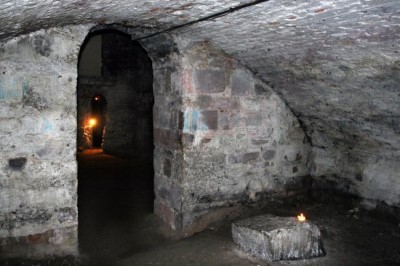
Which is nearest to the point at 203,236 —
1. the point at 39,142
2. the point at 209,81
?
the point at 209,81

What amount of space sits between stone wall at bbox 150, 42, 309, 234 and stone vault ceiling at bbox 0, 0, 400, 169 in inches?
8.9

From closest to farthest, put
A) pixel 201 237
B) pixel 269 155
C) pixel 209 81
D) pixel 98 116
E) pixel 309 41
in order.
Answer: pixel 309 41
pixel 201 237
pixel 209 81
pixel 269 155
pixel 98 116

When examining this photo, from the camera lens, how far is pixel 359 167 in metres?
4.01

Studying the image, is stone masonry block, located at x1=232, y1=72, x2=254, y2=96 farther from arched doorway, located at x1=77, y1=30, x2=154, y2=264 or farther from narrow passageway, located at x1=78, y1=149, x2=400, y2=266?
arched doorway, located at x1=77, y1=30, x2=154, y2=264

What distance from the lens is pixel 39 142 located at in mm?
2980

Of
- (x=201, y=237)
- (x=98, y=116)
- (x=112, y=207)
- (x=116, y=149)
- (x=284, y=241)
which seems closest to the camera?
(x=284, y=241)

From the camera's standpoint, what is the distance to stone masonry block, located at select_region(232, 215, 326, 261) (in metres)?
2.92

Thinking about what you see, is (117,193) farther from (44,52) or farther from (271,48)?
(271,48)

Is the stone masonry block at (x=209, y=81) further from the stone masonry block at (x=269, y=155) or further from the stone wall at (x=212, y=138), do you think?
Result: the stone masonry block at (x=269, y=155)

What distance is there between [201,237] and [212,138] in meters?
1.02

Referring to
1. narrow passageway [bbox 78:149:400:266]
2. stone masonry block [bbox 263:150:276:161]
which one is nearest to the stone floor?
narrow passageway [bbox 78:149:400:266]

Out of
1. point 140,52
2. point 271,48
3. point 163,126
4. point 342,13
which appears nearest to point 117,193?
point 163,126

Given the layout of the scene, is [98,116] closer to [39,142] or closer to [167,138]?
[167,138]

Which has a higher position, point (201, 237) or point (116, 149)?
point (116, 149)
